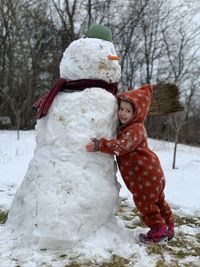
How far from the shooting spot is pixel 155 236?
3334 millimetres

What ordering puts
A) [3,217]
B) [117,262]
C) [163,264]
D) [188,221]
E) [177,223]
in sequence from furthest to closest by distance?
[188,221] < [177,223] < [3,217] < [163,264] < [117,262]

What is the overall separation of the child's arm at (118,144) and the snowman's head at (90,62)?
0.53 m

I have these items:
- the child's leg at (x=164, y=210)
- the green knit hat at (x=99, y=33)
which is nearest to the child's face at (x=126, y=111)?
the green knit hat at (x=99, y=33)

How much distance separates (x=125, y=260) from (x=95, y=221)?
372 millimetres

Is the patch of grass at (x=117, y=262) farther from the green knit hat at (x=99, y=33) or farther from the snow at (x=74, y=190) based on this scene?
the green knit hat at (x=99, y=33)

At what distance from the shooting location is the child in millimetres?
3074

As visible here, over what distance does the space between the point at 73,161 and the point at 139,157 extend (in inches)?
20.8

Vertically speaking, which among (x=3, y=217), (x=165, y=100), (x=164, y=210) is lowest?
(x=3, y=217)

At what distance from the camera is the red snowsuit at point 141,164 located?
3148mm

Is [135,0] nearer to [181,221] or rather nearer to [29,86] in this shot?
[29,86]

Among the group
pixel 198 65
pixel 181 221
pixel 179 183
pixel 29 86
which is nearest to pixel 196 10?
pixel 198 65

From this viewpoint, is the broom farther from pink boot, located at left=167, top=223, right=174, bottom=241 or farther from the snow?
pink boot, located at left=167, top=223, right=174, bottom=241

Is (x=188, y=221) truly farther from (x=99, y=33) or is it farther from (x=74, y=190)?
(x=99, y=33)

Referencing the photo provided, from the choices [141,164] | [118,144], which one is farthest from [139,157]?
[118,144]
